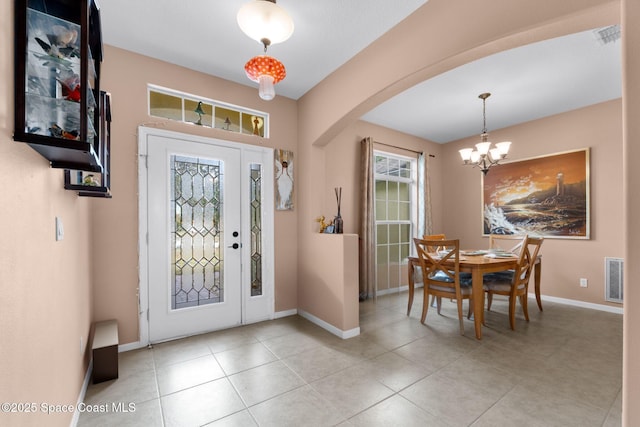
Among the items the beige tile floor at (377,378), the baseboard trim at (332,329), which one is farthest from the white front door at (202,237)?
the baseboard trim at (332,329)

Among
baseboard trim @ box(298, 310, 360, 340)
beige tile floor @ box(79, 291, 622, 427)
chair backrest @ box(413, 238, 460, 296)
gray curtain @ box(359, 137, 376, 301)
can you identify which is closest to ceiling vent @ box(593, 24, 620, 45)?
chair backrest @ box(413, 238, 460, 296)

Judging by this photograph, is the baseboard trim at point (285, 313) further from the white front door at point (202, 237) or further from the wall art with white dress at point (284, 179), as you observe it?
the wall art with white dress at point (284, 179)

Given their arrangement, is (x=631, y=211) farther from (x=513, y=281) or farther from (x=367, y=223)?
(x=367, y=223)

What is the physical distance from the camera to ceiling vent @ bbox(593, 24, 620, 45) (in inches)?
89.6

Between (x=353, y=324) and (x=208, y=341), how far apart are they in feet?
5.14

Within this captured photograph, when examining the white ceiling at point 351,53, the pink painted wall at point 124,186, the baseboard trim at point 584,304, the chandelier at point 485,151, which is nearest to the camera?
the white ceiling at point 351,53

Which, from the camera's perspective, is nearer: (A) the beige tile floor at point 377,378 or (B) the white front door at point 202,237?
(A) the beige tile floor at point 377,378

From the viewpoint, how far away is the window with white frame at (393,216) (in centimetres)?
469

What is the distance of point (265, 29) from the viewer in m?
1.63

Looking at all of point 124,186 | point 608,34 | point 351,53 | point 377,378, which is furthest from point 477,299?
point 124,186

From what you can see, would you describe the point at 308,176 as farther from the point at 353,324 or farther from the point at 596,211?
the point at 596,211

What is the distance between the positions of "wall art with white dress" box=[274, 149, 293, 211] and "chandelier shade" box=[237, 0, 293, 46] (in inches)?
72.0

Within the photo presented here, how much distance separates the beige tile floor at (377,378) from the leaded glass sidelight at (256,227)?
543 millimetres

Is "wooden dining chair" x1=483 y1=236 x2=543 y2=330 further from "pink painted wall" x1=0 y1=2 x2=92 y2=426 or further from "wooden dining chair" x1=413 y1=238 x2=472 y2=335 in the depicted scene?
"pink painted wall" x1=0 y1=2 x2=92 y2=426
